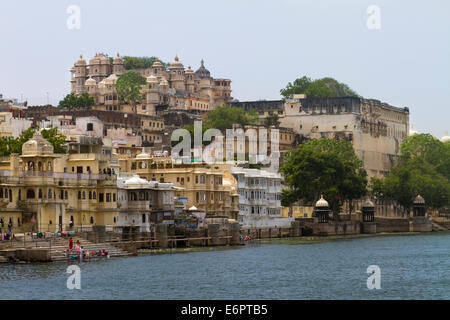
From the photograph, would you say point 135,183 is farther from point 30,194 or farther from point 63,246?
point 63,246

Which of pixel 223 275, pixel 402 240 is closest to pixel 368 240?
pixel 402 240

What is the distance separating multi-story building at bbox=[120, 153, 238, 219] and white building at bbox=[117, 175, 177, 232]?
8.36 m

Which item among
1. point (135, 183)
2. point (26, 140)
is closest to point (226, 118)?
point (26, 140)

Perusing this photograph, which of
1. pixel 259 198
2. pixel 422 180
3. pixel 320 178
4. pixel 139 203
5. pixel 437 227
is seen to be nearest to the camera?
pixel 139 203

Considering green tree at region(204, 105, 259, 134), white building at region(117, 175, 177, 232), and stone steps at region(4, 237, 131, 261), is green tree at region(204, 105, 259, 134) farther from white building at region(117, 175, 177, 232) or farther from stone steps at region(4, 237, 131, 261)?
stone steps at region(4, 237, 131, 261)

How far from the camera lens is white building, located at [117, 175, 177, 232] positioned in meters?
99.7

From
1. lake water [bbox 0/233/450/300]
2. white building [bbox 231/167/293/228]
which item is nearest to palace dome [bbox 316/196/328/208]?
white building [bbox 231/167/293/228]

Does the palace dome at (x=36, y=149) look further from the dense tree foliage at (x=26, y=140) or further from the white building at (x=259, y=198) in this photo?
the white building at (x=259, y=198)

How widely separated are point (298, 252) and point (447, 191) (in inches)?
2653

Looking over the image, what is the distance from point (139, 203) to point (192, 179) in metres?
16.9

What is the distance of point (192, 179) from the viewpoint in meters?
117

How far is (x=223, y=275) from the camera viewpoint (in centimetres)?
7638
